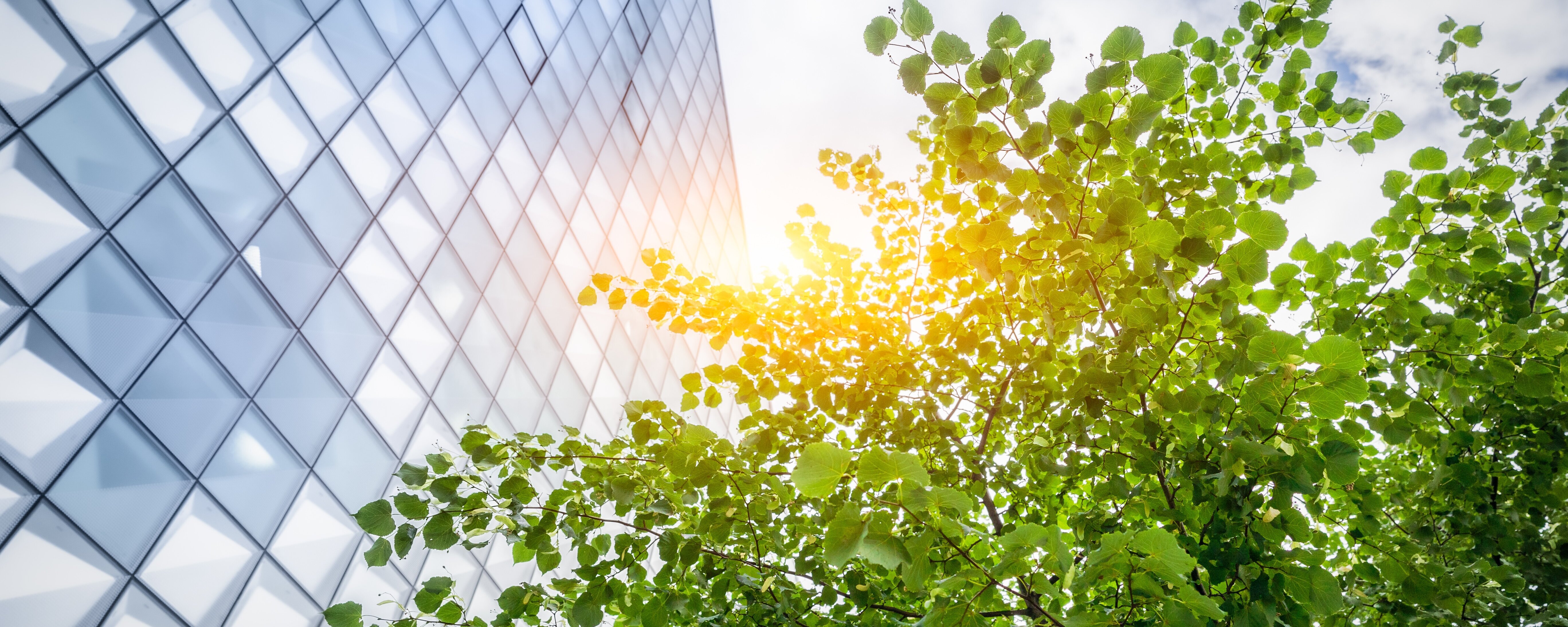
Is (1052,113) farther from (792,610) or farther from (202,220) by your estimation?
(202,220)

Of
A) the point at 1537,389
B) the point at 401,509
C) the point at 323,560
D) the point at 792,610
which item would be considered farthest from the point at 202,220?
the point at 1537,389

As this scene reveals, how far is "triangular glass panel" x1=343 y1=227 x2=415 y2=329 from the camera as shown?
6766mm

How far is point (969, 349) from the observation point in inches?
127

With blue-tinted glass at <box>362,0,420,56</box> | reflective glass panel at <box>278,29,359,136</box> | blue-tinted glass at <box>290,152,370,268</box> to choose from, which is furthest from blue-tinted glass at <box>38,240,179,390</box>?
blue-tinted glass at <box>362,0,420,56</box>

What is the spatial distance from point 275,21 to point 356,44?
91 cm

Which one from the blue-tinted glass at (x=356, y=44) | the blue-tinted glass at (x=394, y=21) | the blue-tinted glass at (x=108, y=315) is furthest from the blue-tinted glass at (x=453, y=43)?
the blue-tinted glass at (x=108, y=315)

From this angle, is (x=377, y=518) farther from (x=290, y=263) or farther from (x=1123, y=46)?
(x=290, y=263)

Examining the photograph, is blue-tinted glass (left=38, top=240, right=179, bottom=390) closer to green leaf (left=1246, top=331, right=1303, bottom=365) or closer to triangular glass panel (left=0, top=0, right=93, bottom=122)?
triangular glass panel (left=0, top=0, right=93, bottom=122)

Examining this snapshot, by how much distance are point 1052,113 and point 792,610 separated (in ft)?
7.70

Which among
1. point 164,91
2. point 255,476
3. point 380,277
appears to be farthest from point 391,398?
point 164,91

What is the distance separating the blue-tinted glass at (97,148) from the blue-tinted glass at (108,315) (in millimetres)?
385

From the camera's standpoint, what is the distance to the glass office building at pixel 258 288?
4.36 m

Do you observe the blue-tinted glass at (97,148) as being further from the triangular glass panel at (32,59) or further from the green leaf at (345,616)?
the green leaf at (345,616)

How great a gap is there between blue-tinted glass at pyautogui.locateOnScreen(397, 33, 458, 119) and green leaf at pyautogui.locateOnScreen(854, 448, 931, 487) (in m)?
8.58
